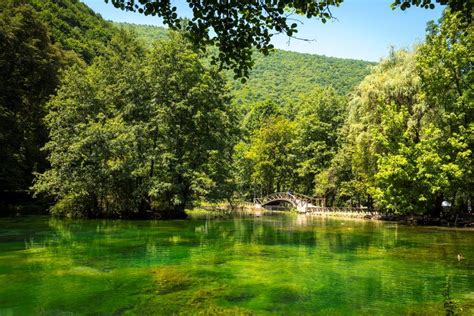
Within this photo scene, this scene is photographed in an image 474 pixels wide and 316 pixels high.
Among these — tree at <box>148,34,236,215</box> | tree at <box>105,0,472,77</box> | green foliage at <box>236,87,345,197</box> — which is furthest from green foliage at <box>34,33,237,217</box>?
tree at <box>105,0,472,77</box>

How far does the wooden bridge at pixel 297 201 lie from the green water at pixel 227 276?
30707 mm

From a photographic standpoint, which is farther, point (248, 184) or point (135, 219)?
point (248, 184)

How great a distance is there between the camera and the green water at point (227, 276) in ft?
27.0

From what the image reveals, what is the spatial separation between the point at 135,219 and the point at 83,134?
24.8 ft

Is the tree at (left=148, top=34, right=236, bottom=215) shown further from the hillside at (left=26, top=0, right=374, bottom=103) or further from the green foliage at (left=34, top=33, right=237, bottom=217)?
the hillside at (left=26, top=0, right=374, bottom=103)

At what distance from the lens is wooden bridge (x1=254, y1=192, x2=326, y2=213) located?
49750 mm

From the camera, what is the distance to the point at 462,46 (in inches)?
1065

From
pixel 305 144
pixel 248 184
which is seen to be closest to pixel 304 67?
pixel 248 184

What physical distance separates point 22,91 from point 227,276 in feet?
108

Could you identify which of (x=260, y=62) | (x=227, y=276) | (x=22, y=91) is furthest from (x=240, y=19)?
(x=260, y=62)

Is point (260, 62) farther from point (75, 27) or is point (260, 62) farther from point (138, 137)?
point (138, 137)

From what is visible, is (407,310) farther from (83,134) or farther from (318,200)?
Result: (318,200)

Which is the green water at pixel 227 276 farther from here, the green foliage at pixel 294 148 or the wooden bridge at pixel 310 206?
the green foliage at pixel 294 148

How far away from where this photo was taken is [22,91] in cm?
3666
